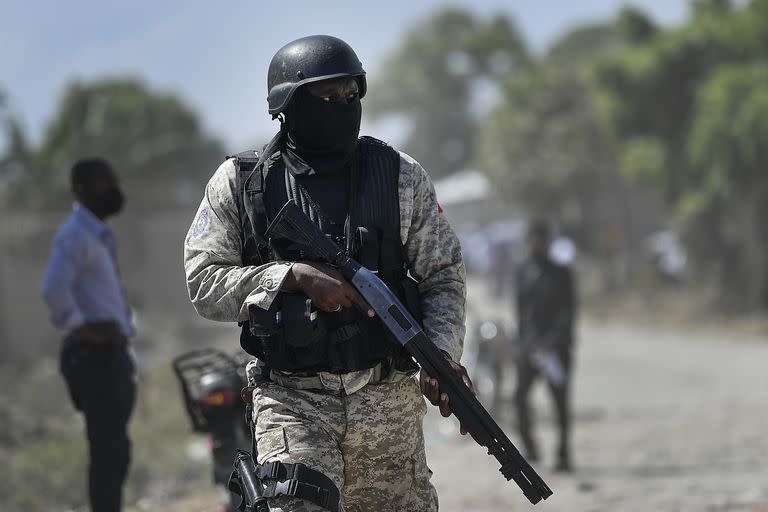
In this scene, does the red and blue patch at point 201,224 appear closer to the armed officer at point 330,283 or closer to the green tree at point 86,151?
the armed officer at point 330,283

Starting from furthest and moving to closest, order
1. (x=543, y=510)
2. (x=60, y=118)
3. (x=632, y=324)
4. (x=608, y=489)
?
(x=632, y=324), (x=60, y=118), (x=608, y=489), (x=543, y=510)

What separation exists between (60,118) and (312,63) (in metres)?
21.8

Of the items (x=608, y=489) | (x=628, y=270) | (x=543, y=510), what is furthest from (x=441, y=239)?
(x=628, y=270)

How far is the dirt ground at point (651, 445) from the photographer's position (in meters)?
8.15

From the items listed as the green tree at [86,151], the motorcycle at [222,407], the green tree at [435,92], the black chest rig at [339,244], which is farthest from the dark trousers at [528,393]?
the green tree at [435,92]

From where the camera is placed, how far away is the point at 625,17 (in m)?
30.8

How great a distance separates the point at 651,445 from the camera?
1092 cm

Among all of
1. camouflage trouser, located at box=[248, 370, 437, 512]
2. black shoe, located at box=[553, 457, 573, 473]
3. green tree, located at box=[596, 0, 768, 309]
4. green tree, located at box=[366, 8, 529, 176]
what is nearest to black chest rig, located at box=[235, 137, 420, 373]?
camouflage trouser, located at box=[248, 370, 437, 512]

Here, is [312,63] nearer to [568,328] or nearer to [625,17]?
[568,328]

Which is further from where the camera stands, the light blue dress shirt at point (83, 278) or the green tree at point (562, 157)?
the green tree at point (562, 157)

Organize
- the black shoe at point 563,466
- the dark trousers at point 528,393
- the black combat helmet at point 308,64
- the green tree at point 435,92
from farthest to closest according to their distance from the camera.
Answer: the green tree at point 435,92 < the dark trousers at point 528,393 < the black shoe at point 563,466 < the black combat helmet at point 308,64

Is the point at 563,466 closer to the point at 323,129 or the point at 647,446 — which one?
the point at 647,446

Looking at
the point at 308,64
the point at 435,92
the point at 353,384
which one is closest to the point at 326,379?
the point at 353,384

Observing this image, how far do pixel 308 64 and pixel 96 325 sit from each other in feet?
7.69
